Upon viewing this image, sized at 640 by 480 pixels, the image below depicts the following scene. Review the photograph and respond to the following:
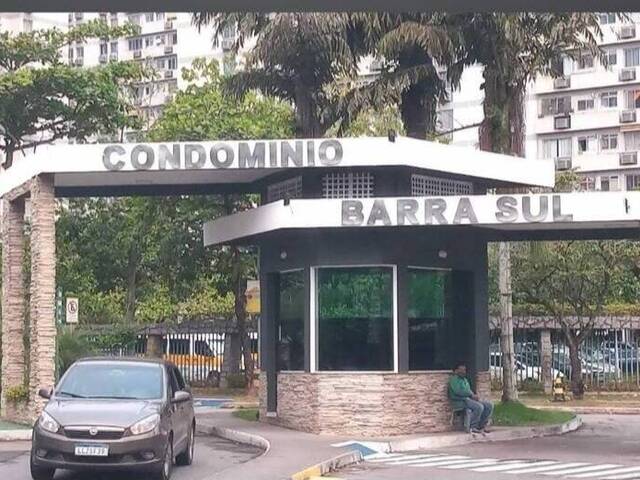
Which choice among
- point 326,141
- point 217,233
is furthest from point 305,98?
point 326,141

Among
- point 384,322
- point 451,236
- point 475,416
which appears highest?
point 451,236

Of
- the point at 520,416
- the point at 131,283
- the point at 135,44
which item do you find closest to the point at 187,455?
the point at 520,416

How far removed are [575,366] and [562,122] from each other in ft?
117

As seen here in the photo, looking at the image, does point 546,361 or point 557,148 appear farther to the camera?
point 557,148

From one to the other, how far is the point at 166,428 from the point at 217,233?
373 inches

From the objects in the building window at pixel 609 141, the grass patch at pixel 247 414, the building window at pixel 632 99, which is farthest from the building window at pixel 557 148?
the grass patch at pixel 247 414

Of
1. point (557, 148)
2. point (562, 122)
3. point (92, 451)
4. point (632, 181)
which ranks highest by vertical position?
point (562, 122)

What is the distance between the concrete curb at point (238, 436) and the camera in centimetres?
2080

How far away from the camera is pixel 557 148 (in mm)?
70188

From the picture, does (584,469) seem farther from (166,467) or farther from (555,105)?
(555,105)

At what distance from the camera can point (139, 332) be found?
40.2m

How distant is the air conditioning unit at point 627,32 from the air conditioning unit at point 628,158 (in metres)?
6.20

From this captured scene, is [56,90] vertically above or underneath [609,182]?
above

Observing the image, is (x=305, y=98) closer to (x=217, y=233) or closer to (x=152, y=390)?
(x=217, y=233)
